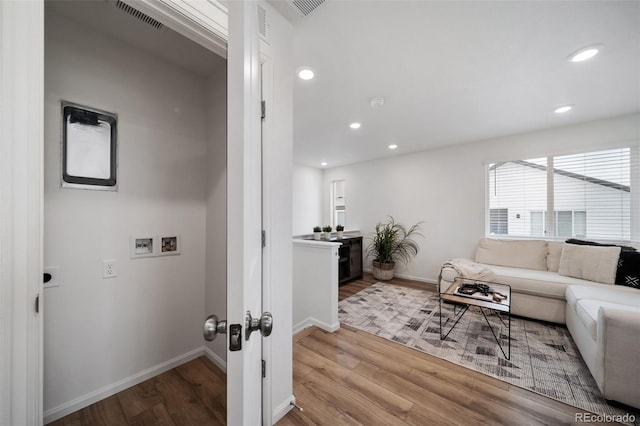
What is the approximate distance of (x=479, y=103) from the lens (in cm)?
251

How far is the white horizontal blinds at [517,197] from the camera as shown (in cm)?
337

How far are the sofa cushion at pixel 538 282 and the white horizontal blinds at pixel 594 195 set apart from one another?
0.89 m

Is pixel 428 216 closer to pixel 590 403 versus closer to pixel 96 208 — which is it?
pixel 590 403

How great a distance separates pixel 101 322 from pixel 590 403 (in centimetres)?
340

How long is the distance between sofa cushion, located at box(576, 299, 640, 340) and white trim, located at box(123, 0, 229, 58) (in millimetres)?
3098

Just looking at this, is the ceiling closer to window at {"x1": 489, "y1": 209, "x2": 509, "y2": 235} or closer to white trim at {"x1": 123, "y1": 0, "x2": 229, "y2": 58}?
white trim at {"x1": 123, "y1": 0, "x2": 229, "y2": 58}

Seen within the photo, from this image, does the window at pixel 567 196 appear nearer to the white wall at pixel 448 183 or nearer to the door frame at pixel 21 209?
the white wall at pixel 448 183

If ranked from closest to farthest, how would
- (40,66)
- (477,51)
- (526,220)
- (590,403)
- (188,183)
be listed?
(40,66) → (590,403) → (477,51) → (188,183) → (526,220)

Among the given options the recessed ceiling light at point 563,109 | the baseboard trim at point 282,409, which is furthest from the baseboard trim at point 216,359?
the recessed ceiling light at point 563,109

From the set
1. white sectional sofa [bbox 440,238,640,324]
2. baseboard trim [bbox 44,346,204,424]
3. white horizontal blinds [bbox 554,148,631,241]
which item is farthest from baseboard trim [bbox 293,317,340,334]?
white horizontal blinds [bbox 554,148,631,241]

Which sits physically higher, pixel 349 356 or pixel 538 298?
pixel 538 298

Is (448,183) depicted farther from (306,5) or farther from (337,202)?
(306,5)

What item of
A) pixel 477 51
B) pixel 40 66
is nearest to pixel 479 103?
pixel 477 51

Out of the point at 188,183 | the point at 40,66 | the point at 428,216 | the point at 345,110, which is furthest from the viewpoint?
the point at 428,216
